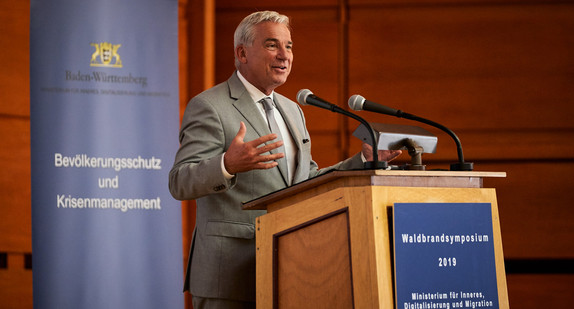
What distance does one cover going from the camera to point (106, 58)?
11.4 feet

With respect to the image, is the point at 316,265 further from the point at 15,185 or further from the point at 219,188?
the point at 15,185

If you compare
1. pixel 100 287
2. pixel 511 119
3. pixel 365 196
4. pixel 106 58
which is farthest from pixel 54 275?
pixel 511 119

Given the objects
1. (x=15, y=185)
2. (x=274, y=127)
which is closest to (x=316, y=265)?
(x=274, y=127)

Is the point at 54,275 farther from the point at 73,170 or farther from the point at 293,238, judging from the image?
the point at 293,238

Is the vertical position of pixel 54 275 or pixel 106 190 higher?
pixel 106 190

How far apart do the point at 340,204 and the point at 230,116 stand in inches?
27.1

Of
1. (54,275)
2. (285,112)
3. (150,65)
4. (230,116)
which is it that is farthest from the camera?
(150,65)

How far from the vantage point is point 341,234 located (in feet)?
4.82

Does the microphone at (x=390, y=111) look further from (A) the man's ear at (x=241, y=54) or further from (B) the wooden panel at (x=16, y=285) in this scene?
(B) the wooden panel at (x=16, y=285)

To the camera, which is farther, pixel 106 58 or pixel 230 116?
pixel 106 58

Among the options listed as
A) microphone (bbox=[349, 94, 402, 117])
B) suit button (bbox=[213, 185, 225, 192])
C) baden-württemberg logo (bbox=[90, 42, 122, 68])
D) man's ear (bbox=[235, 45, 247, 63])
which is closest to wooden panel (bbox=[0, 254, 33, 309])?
baden-württemberg logo (bbox=[90, 42, 122, 68])

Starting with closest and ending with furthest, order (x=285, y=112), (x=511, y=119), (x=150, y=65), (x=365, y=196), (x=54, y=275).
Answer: (x=365, y=196) → (x=285, y=112) → (x=54, y=275) → (x=150, y=65) → (x=511, y=119)

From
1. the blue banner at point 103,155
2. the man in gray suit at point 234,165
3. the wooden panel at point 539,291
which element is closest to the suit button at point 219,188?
the man in gray suit at point 234,165

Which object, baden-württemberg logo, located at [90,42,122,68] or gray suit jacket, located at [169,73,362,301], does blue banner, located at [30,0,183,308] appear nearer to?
baden-württemberg logo, located at [90,42,122,68]
